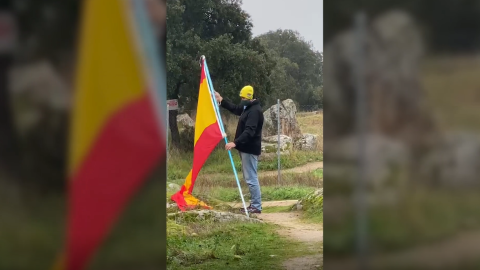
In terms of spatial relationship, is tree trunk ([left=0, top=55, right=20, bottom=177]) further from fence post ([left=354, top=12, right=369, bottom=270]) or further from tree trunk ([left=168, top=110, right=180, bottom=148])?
tree trunk ([left=168, top=110, right=180, bottom=148])

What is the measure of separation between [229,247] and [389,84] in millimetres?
2973

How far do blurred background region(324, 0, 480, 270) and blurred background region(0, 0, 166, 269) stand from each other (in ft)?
3.19

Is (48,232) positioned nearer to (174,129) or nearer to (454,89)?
(454,89)

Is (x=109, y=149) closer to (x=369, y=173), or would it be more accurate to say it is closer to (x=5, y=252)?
(x=5, y=252)

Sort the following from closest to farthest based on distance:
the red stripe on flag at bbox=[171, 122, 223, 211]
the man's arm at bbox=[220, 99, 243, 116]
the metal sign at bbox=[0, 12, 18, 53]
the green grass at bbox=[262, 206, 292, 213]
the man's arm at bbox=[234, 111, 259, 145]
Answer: the metal sign at bbox=[0, 12, 18, 53]
the man's arm at bbox=[234, 111, 259, 145]
the red stripe on flag at bbox=[171, 122, 223, 211]
the man's arm at bbox=[220, 99, 243, 116]
the green grass at bbox=[262, 206, 292, 213]

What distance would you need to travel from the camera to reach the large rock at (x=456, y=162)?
283cm

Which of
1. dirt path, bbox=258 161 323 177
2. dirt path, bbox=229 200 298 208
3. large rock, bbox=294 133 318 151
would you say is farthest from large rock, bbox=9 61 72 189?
large rock, bbox=294 133 318 151

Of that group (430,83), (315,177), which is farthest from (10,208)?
(315,177)

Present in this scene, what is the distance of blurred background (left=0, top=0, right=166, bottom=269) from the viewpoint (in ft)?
8.71

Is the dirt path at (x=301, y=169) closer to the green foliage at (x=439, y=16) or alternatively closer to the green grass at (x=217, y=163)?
the green grass at (x=217, y=163)

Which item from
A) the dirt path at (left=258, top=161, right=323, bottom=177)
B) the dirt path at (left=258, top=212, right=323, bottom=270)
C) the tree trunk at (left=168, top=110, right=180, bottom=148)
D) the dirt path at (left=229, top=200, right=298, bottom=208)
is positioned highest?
the tree trunk at (left=168, top=110, right=180, bottom=148)

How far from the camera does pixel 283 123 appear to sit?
16703 mm

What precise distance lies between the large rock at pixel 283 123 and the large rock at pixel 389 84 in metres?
13.7

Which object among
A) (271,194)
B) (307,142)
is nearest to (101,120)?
(271,194)
